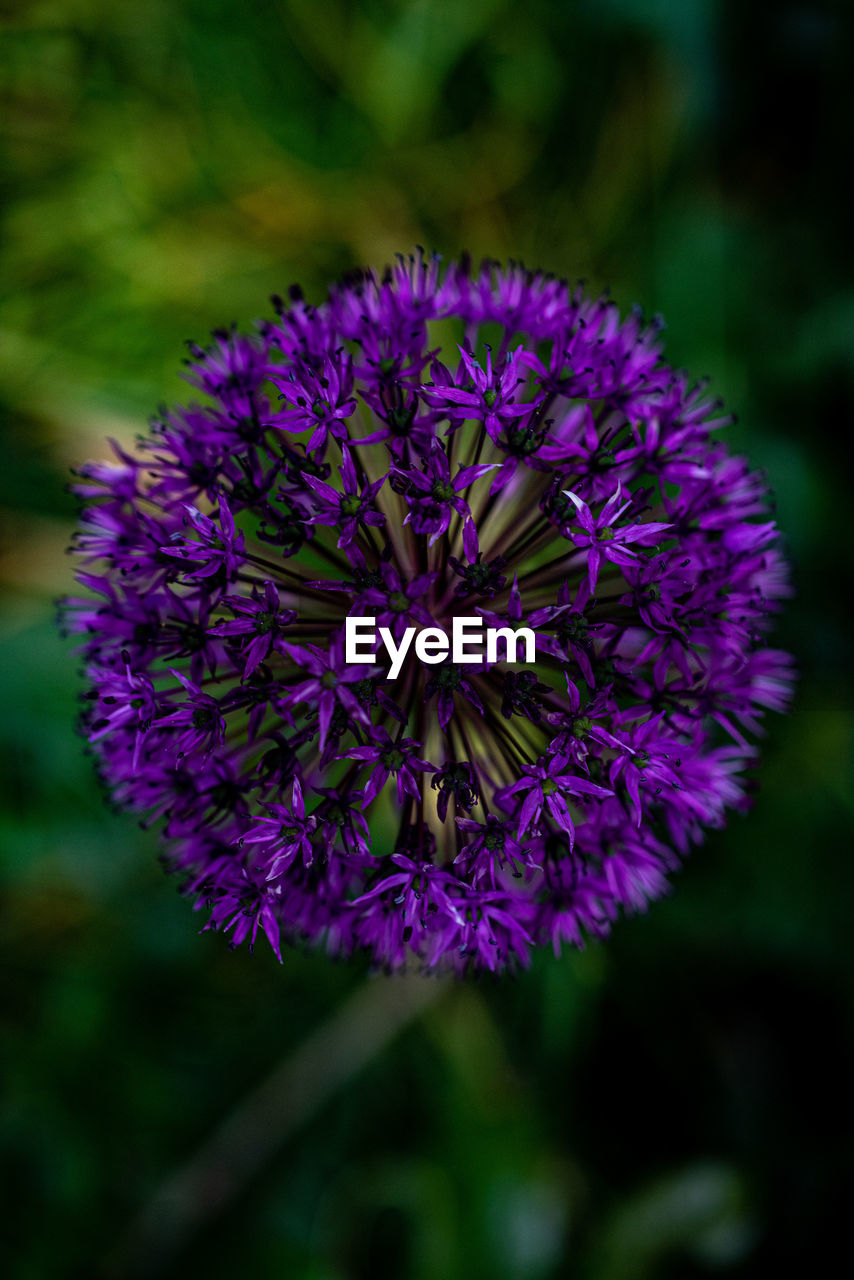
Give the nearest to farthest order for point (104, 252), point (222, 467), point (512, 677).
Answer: point (512, 677) < point (222, 467) < point (104, 252)

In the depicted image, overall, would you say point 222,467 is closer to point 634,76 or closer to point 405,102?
point 405,102

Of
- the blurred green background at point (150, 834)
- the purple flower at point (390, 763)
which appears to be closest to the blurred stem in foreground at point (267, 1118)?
the blurred green background at point (150, 834)

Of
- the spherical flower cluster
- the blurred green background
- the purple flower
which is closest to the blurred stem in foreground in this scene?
the blurred green background

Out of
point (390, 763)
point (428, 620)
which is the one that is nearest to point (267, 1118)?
point (390, 763)

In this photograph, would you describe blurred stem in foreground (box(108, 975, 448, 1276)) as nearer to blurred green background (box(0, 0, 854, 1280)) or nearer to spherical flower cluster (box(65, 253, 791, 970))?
blurred green background (box(0, 0, 854, 1280))

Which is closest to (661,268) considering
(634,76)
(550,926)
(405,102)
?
(634,76)

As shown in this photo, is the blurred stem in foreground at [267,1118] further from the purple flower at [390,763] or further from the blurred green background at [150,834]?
the purple flower at [390,763]

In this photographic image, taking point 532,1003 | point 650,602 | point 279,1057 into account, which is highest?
point 650,602
